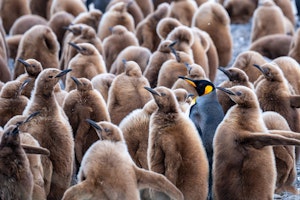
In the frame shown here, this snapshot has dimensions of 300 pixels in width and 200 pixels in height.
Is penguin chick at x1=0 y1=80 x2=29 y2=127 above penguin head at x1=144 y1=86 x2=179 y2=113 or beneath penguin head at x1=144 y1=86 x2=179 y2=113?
beneath

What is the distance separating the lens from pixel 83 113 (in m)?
6.25

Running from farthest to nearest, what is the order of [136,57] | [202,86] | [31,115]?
[136,57] → [202,86] → [31,115]

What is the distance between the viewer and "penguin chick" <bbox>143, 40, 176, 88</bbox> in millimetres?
7781

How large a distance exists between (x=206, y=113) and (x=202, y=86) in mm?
414

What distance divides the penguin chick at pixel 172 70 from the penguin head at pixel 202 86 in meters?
0.88

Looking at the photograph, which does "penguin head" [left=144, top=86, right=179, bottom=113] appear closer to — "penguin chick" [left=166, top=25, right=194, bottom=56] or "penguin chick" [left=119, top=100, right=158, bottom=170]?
"penguin chick" [left=119, top=100, right=158, bottom=170]

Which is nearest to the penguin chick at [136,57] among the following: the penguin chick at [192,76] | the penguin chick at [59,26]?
the penguin chick at [192,76]

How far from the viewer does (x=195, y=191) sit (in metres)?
5.21

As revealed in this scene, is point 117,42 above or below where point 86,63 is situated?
below

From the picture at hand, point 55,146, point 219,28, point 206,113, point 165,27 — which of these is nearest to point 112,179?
point 55,146

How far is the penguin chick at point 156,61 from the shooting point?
306 inches

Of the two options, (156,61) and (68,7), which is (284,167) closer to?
(156,61)

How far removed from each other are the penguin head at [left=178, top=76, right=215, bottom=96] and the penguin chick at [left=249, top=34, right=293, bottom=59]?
365 cm

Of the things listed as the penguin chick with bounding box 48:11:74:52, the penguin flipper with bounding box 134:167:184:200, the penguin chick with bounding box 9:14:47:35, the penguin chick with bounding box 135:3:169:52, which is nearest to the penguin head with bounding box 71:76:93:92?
the penguin flipper with bounding box 134:167:184:200
